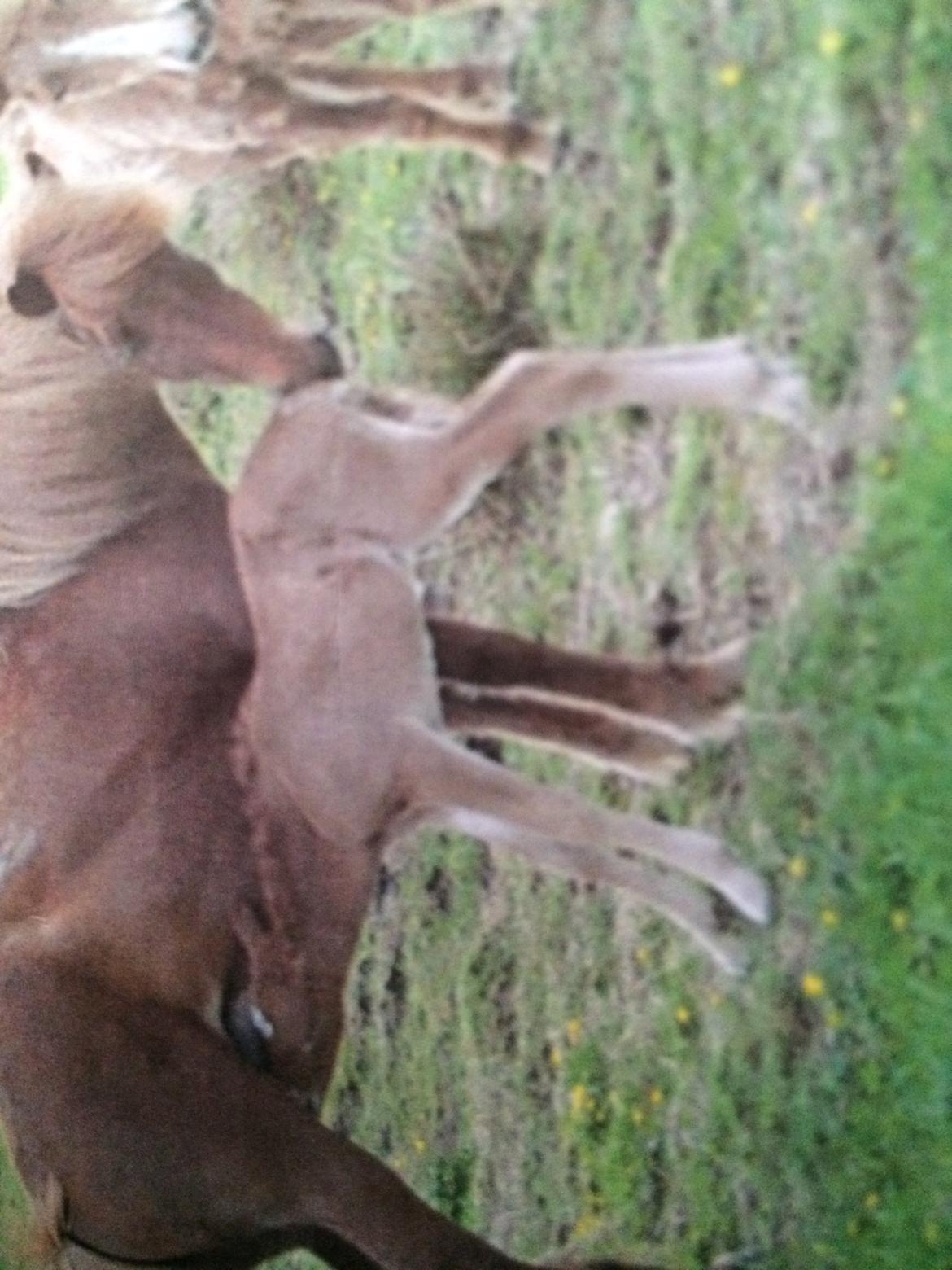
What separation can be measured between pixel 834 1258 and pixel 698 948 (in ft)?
0.96

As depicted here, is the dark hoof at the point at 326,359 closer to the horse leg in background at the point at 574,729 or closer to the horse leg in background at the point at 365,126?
the horse leg in background at the point at 365,126

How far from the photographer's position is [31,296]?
5.68 feet

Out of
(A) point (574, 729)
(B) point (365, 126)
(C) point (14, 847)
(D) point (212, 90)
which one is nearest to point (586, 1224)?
(A) point (574, 729)

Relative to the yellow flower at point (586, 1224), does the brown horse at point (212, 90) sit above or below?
above

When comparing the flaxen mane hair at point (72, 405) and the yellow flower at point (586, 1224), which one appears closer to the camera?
the yellow flower at point (586, 1224)

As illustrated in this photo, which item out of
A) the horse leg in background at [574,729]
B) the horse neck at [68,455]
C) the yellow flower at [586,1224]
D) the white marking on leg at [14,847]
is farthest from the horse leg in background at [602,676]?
the white marking on leg at [14,847]

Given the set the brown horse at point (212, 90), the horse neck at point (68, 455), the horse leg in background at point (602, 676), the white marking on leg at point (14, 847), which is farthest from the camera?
the white marking on leg at point (14, 847)

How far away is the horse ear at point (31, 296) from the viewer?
5.67 ft

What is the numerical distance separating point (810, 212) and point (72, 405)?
92cm

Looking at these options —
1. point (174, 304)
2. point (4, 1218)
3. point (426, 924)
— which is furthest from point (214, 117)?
point (4, 1218)

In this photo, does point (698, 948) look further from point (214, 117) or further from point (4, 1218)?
point (4, 1218)

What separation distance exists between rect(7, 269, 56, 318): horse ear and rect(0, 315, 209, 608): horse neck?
0.4 inches

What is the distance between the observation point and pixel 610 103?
132cm

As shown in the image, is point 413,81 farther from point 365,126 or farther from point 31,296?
point 31,296
